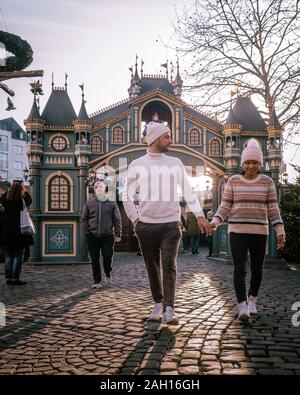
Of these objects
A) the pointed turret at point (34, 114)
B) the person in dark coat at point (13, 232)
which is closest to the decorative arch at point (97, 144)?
the pointed turret at point (34, 114)

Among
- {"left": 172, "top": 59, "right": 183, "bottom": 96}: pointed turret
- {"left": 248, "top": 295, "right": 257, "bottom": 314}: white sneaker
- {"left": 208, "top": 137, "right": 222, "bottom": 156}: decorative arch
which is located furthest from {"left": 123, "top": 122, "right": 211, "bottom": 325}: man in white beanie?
{"left": 172, "top": 59, "right": 183, "bottom": 96}: pointed turret

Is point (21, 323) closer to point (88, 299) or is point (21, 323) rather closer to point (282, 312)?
point (88, 299)

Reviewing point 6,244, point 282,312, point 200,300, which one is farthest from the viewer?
point 6,244

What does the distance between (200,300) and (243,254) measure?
1.87m

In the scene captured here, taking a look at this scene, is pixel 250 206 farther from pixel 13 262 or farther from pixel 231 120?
pixel 231 120

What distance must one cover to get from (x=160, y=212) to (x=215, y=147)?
11.1 metres

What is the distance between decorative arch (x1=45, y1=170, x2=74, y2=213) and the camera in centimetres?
1493

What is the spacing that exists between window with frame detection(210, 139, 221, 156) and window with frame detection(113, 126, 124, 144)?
3.07 meters

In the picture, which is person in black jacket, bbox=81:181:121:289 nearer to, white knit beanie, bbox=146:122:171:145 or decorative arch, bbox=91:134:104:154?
white knit beanie, bbox=146:122:171:145

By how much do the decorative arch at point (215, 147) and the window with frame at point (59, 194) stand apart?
494cm

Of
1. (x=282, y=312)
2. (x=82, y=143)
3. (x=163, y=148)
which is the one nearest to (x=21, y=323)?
(x=163, y=148)

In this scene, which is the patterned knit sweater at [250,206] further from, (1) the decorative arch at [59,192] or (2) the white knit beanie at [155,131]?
(1) the decorative arch at [59,192]

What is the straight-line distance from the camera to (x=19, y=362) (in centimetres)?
371

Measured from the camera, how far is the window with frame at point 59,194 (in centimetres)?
1495
